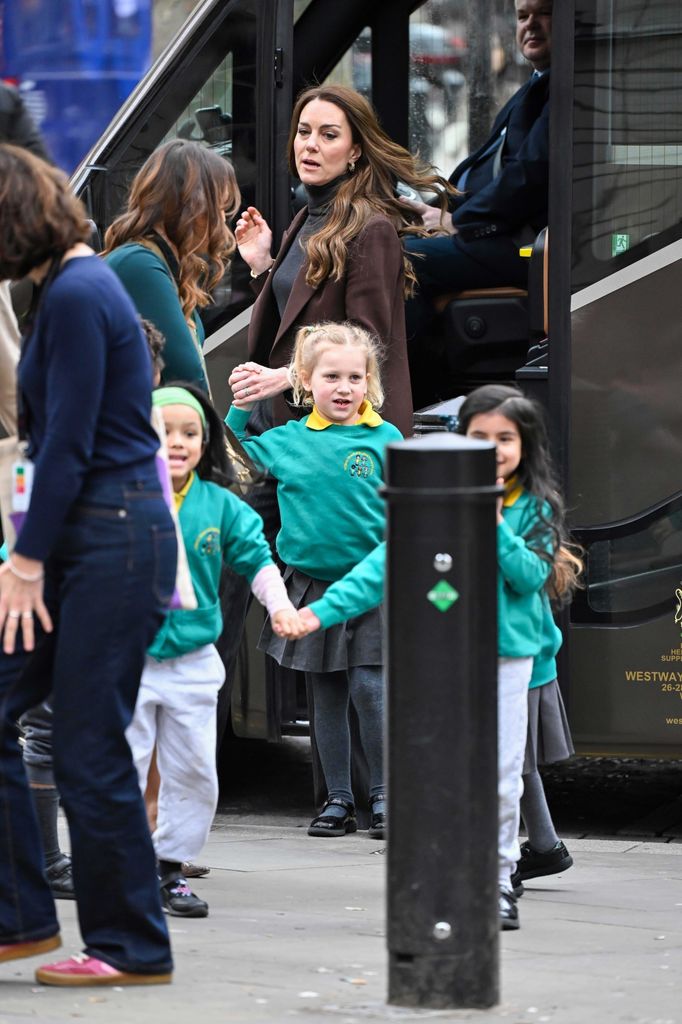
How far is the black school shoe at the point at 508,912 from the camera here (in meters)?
4.90

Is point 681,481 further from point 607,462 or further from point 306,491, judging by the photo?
point 306,491

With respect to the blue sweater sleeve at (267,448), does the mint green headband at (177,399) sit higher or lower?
higher

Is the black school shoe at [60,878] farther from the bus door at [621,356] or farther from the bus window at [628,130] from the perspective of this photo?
the bus window at [628,130]

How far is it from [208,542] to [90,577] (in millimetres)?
909

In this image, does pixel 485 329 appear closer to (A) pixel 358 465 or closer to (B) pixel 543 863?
(A) pixel 358 465

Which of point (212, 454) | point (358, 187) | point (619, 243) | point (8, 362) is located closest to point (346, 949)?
point (212, 454)

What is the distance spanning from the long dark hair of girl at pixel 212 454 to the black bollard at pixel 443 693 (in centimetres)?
124

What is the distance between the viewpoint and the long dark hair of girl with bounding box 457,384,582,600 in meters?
5.00

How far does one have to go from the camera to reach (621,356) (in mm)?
6273

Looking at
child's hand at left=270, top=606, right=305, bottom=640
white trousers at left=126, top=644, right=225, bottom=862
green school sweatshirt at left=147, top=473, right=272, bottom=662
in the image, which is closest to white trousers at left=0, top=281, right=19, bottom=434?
green school sweatshirt at left=147, top=473, right=272, bottom=662

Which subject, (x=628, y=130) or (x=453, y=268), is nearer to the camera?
(x=628, y=130)

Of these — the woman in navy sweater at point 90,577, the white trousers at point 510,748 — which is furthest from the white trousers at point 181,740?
the woman in navy sweater at point 90,577

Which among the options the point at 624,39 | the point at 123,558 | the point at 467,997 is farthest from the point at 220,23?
the point at 467,997

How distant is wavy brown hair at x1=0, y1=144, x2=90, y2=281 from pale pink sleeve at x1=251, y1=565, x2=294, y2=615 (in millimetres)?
983
